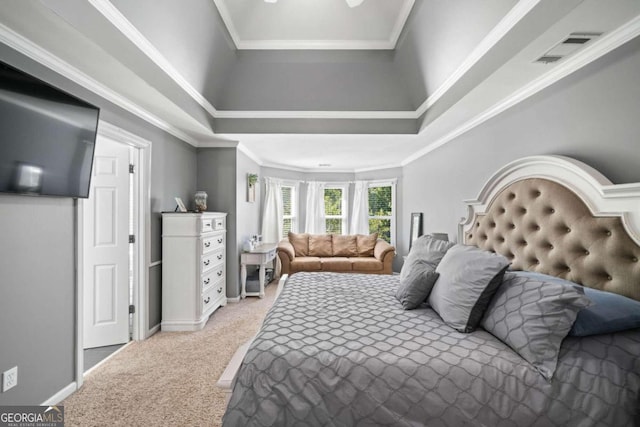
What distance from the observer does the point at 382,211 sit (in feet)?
19.4

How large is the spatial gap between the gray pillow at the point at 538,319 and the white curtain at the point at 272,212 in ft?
15.1

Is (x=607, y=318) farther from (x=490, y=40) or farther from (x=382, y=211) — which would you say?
(x=382, y=211)

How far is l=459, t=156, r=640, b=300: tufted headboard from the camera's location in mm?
1392

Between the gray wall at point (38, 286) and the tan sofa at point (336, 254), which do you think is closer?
the gray wall at point (38, 286)

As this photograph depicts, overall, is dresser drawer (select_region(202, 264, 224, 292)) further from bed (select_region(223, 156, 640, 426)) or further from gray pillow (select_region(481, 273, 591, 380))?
gray pillow (select_region(481, 273, 591, 380))

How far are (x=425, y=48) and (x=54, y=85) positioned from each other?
2.96m

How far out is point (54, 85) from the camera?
185cm

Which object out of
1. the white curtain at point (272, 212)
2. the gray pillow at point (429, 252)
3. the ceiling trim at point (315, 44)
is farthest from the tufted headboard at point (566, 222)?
the white curtain at point (272, 212)

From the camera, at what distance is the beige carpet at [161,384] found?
1.79m

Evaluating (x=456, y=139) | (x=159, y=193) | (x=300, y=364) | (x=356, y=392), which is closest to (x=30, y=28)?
(x=159, y=193)

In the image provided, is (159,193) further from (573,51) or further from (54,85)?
(573,51)

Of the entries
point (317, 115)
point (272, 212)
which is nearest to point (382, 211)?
point (272, 212)

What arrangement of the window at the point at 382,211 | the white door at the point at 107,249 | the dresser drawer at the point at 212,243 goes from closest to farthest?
the white door at the point at 107,249
the dresser drawer at the point at 212,243
the window at the point at 382,211

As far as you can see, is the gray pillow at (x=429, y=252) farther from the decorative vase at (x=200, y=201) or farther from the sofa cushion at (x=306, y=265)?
the decorative vase at (x=200, y=201)
